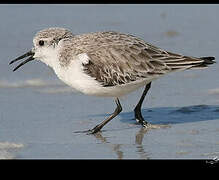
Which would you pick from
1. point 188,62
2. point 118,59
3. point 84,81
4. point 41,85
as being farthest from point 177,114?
point 41,85

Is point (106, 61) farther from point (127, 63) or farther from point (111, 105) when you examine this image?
point (111, 105)

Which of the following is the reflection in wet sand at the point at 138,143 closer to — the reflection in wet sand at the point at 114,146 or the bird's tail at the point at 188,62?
the reflection in wet sand at the point at 114,146

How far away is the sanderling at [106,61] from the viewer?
792 centimetres

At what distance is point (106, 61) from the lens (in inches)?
314

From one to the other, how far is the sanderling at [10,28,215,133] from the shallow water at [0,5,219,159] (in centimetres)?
Result: 43


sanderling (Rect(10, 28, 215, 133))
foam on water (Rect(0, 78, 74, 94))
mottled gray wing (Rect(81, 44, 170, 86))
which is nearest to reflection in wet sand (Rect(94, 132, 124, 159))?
sanderling (Rect(10, 28, 215, 133))

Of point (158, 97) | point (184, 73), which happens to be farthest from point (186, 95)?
point (184, 73)

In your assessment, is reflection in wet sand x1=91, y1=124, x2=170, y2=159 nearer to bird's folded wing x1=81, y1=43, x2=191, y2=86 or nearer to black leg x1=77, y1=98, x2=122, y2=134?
black leg x1=77, y1=98, x2=122, y2=134

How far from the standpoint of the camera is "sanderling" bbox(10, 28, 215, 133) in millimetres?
7918

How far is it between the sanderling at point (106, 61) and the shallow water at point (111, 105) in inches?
17.0

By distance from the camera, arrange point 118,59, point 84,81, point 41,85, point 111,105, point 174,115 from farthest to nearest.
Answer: point 41,85 → point 111,105 → point 174,115 → point 118,59 → point 84,81

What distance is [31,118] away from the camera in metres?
8.34

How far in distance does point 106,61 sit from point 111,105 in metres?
1.18

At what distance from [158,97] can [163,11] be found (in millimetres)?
4846
